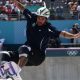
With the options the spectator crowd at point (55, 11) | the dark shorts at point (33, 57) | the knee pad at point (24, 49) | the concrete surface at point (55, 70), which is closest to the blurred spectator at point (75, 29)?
the spectator crowd at point (55, 11)

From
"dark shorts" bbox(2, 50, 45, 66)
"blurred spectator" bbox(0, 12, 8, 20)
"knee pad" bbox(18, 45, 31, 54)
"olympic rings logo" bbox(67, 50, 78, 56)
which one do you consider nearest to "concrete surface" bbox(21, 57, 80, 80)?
"olympic rings logo" bbox(67, 50, 78, 56)

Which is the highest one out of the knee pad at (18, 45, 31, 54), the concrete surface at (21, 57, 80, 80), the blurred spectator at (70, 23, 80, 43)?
the knee pad at (18, 45, 31, 54)

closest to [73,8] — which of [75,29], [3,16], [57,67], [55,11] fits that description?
[55,11]

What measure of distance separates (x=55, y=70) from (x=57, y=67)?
0.09 metres

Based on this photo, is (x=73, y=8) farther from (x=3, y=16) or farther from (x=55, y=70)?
(x=55, y=70)

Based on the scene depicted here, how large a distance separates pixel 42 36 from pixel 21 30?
28.8 ft

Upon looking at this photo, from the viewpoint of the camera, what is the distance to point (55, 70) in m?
7.48

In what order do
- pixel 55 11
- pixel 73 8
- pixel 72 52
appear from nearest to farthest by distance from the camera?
pixel 72 52
pixel 55 11
pixel 73 8

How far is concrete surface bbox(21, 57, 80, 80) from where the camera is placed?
740 centimetres

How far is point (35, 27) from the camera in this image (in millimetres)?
5910

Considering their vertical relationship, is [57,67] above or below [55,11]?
below

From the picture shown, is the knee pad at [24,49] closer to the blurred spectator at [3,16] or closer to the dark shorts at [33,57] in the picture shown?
the dark shorts at [33,57]

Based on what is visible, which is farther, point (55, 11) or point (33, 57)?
point (55, 11)

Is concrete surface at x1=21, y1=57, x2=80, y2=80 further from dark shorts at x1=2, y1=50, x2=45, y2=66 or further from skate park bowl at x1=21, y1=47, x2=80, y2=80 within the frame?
dark shorts at x1=2, y1=50, x2=45, y2=66
